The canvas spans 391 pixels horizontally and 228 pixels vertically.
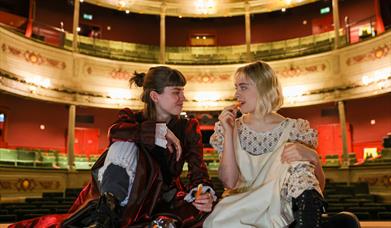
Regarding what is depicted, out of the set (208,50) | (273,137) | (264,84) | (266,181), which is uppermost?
(208,50)

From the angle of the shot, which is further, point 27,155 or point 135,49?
point 135,49

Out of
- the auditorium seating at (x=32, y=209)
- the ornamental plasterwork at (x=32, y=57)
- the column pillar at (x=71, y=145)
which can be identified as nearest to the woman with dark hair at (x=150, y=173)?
the auditorium seating at (x=32, y=209)

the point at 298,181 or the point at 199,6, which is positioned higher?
the point at 199,6

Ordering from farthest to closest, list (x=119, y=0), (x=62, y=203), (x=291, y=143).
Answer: (x=119, y=0)
(x=62, y=203)
(x=291, y=143)

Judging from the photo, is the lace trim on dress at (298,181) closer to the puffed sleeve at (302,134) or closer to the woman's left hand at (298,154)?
the woman's left hand at (298,154)

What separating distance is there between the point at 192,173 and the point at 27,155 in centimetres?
1028

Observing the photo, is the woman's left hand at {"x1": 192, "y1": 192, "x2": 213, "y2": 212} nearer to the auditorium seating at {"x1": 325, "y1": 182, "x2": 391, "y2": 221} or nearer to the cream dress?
the cream dress

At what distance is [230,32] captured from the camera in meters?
17.7

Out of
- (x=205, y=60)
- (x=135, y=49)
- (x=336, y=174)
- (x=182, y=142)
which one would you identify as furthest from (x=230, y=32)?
(x=182, y=142)

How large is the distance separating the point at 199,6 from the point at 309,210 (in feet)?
47.7

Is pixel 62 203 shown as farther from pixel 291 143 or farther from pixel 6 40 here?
pixel 291 143

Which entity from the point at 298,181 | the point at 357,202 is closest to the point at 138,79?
the point at 298,181

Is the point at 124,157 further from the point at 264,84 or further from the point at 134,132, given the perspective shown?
the point at 264,84

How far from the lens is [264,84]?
2086 millimetres
